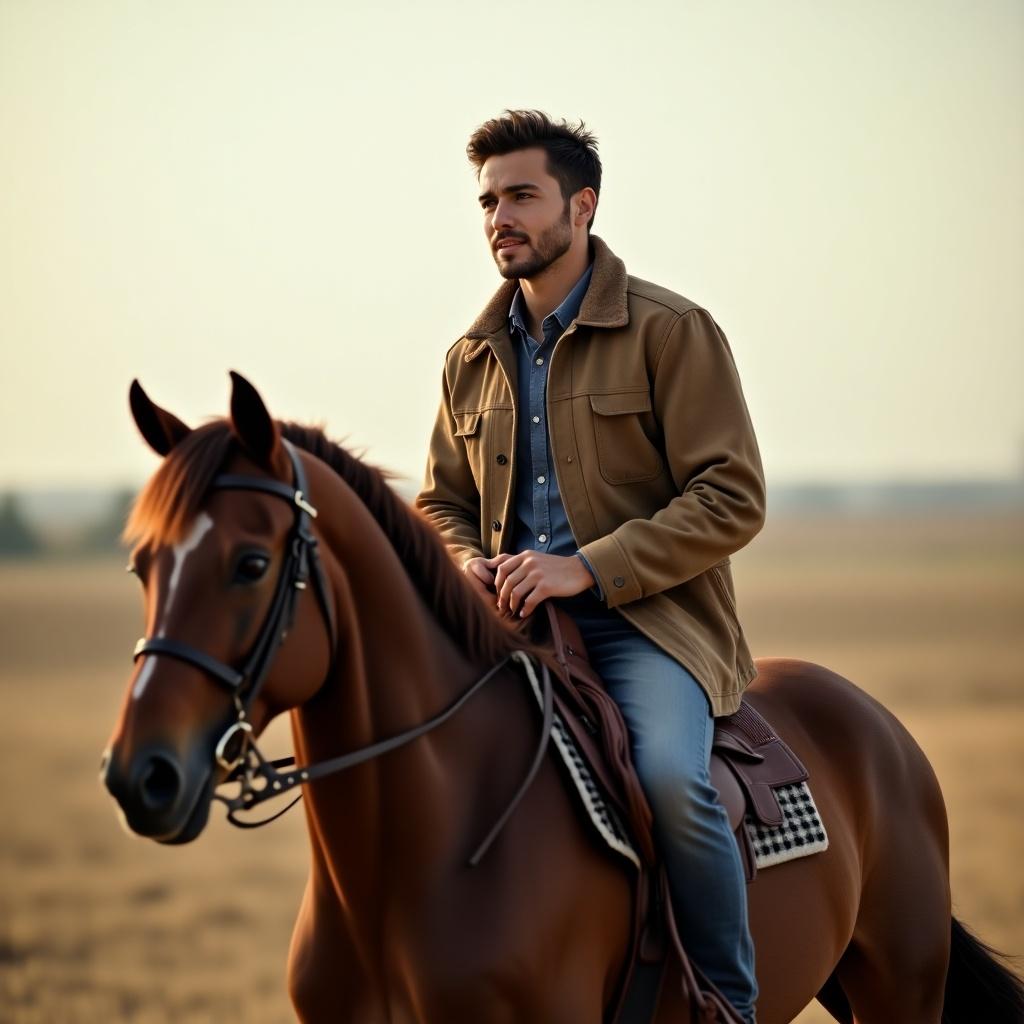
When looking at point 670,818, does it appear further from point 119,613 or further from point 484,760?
point 119,613

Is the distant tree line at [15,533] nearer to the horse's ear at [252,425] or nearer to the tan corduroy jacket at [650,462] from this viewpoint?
the tan corduroy jacket at [650,462]

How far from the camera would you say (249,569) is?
3.28 metres

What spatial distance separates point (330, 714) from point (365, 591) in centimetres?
32

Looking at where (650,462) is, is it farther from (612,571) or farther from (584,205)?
(584,205)

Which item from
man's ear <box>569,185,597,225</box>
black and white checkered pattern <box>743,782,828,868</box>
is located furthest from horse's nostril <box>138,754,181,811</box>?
man's ear <box>569,185,597,225</box>

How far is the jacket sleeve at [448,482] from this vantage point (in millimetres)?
5035

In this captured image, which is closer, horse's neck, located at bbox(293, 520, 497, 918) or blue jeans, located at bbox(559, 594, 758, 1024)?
horse's neck, located at bbox(293, 520, 497, 918)

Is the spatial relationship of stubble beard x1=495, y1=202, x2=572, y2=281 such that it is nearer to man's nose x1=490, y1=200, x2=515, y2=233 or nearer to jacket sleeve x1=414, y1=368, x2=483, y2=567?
man's nose x1=490, y1=200, x2=515, y2=233

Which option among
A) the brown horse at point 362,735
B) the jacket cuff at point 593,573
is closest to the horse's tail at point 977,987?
the brown horse at point 362,735

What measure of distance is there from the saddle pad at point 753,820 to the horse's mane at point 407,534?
12 centimetres

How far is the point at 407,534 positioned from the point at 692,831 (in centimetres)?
114

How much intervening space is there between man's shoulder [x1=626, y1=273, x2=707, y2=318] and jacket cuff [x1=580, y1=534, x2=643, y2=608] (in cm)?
79

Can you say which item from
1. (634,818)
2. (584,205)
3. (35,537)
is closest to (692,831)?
(634,818)

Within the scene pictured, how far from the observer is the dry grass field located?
12328 millimetres
